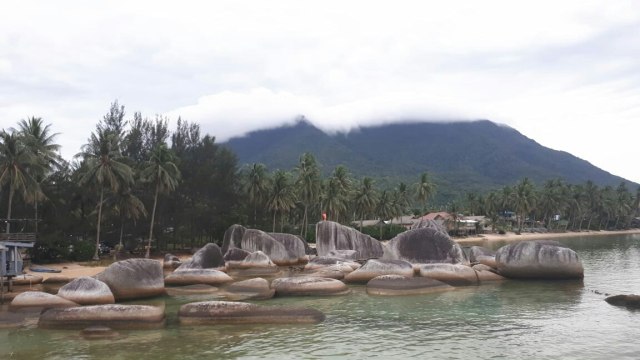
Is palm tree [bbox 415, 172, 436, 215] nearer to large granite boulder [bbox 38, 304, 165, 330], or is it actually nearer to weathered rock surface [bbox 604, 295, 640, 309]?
weathered rock surface [bbox 604, 295, 640, 309]

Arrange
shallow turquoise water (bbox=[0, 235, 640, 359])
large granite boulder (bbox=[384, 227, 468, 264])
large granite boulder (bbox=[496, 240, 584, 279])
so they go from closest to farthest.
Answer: shallow turquoise water (bbox=[0, 235, 640, 359]) → large granite boulder (bbox=[496, 240, 584, 279]) → large granite boulder (bbox=[384, 227, 468, 264])

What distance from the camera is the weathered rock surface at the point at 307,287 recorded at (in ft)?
97.7

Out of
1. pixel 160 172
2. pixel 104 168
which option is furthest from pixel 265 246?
pixel 104 168

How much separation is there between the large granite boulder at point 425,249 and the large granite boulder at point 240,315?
611 inches

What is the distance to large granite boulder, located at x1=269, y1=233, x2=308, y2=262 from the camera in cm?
5003

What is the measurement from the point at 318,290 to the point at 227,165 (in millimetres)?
37839

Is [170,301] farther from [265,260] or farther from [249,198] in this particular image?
[249,198]

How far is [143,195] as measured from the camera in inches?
2264

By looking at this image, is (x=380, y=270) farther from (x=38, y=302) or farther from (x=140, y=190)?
(x=140, y=190)

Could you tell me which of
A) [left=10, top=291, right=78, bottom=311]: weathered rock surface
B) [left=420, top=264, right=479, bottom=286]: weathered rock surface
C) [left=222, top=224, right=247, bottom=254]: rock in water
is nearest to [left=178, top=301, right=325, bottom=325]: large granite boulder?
[left=10, top=291, right=78, bottom=311]: weathered rock surface

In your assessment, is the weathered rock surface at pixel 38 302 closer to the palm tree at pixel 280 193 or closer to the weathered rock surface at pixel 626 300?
the weathered rock surface at pixel 626 300

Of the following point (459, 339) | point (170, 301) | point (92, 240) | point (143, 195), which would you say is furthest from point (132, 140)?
point (459, 339)

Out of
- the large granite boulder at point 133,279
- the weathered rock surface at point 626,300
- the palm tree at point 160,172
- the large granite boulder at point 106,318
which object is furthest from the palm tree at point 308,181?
the large granite boulder at point 106,318

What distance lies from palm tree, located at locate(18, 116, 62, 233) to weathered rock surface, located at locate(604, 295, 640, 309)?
44165 mm
